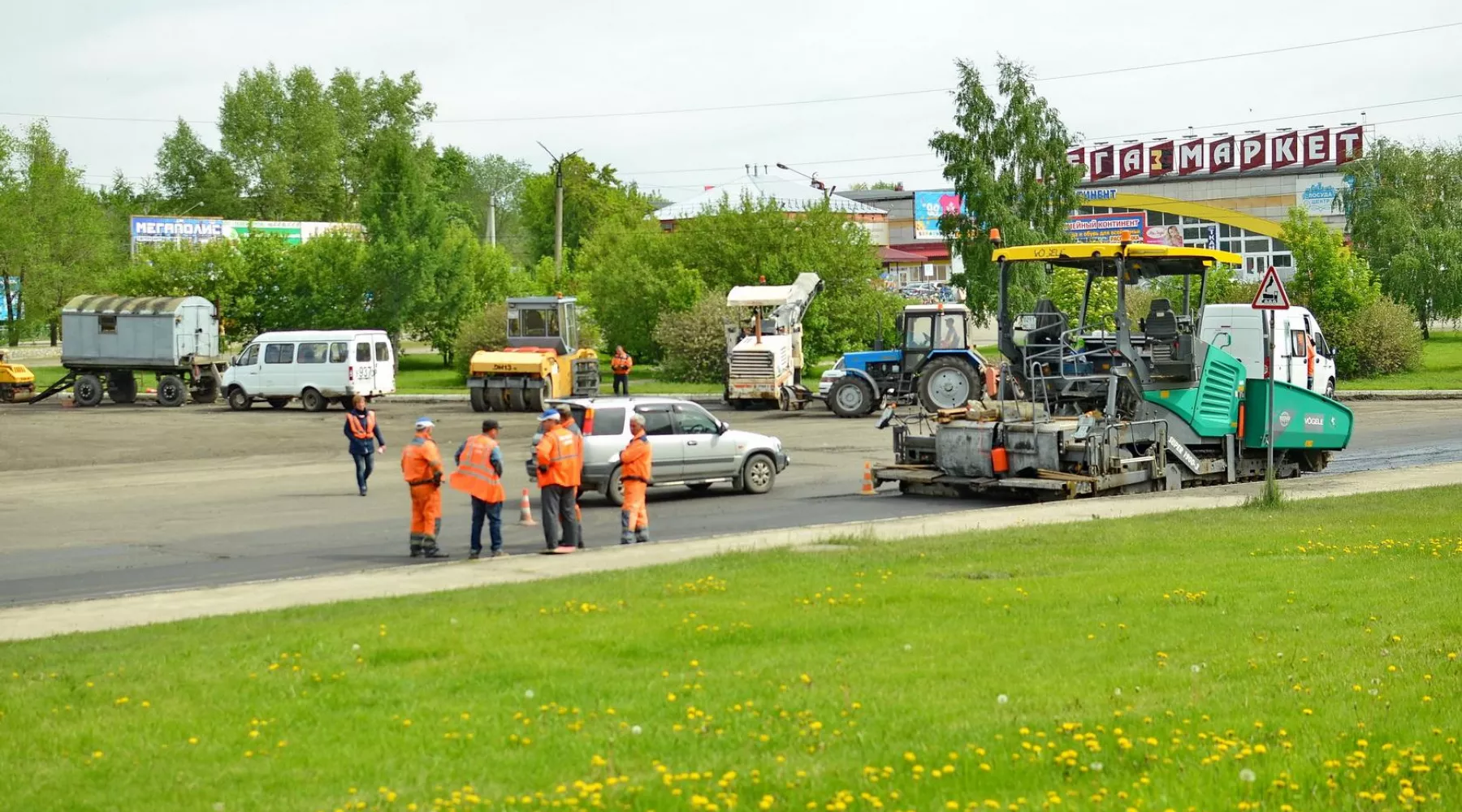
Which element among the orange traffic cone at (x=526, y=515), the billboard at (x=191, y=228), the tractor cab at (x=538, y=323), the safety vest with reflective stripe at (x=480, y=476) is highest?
the billboard at (x=191, y=228)

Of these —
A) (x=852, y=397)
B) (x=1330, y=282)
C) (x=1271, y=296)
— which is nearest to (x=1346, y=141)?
(x=1330, y=282)

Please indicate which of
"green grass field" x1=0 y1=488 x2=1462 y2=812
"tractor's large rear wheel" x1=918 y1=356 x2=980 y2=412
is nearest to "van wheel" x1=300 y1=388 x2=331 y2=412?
"tractor's large rear wheel" x1=918 y1=356 x2=980 y2=412

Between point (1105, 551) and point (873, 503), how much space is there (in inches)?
266

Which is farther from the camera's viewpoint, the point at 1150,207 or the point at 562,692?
the point at 1150,207

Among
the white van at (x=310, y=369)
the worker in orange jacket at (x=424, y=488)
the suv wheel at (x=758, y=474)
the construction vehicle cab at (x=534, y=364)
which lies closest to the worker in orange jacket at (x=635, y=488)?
the worker in orange jacket at (x=424, y=488)

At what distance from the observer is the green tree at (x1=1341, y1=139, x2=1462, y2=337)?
59.7 meters

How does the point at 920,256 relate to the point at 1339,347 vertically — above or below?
above

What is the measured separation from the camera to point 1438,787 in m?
6.37

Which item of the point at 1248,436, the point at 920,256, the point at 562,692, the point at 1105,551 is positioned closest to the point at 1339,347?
the point at 1248,436

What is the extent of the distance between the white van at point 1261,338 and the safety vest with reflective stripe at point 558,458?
62.7 feet

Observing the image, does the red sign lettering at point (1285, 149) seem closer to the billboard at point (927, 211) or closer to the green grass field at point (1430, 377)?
the billboard at point (927, 211)

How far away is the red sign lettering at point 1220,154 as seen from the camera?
10488cm

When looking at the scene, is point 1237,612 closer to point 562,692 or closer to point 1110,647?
point 1110,647

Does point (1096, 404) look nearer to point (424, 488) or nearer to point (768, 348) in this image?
point (424, 488)
